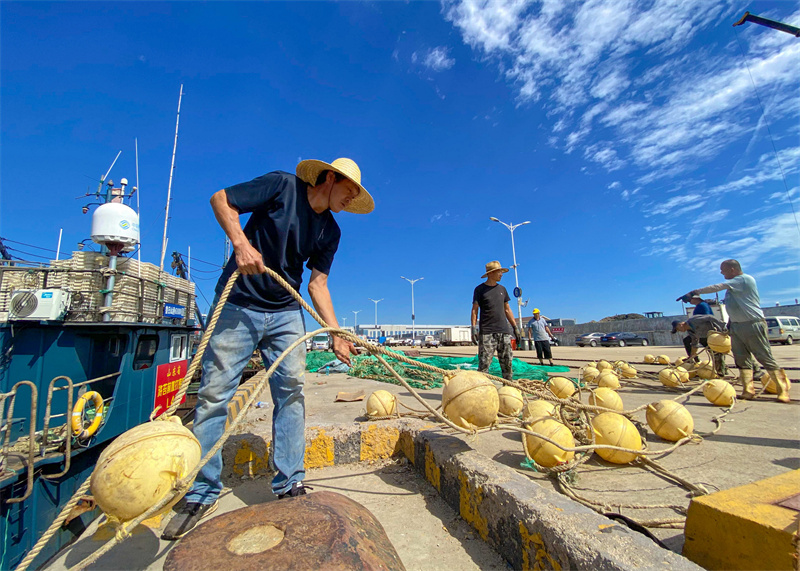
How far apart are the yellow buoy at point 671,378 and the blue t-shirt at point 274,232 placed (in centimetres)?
606

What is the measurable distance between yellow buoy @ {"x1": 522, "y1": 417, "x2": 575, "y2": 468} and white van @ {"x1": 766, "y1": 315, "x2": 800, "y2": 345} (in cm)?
2452

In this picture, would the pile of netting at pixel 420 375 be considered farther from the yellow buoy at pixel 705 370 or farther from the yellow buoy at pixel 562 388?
the yellow buoy at pixel 705 370

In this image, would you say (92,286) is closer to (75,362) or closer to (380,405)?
(75,362)

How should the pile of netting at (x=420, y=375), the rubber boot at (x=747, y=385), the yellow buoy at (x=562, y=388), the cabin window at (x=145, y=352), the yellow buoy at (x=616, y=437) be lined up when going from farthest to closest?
1. the pile of netting at (x=420, y=375)
2. the cabin window at (x=145, y=352)
3. the rubber boot at (x=747, y=385)
4. the yellow buoy at (x=562, y=388)
5. the yellow buoy at (x=616, y=437)

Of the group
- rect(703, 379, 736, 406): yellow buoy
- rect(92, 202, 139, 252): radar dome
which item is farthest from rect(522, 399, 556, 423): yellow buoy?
rect(92, 202, 139, 252): radar dome

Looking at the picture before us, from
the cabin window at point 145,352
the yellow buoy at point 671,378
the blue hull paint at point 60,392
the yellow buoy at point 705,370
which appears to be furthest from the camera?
the cabin window at point 145,352

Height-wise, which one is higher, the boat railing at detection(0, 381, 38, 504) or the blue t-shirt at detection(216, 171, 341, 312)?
the blue t-shirt at detection(216, 171, 341, 312)

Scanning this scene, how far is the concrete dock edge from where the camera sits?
1224mm

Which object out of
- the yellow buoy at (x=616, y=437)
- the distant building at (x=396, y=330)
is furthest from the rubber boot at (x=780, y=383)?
the distant building at (x=396, y=330)

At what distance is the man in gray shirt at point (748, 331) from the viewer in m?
4.82

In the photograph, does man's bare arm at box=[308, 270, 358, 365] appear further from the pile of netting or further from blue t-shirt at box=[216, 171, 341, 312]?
the pile of netting

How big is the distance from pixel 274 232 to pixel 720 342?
6989mm

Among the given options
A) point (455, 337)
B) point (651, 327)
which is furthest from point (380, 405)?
point (455, 337)

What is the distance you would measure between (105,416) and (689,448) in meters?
7.27
